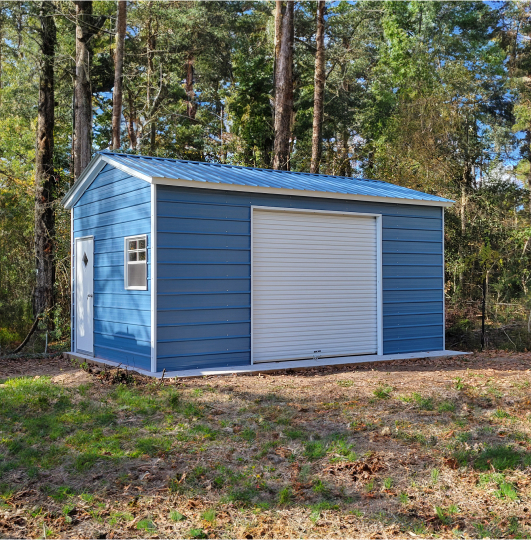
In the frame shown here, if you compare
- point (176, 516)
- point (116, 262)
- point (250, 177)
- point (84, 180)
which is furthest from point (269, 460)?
point (84, 180)

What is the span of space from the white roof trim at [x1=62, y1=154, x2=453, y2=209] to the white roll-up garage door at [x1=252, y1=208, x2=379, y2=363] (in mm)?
346

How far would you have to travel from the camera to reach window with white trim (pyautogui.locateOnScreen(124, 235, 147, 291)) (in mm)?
9340

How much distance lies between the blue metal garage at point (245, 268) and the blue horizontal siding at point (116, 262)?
0.03 metres

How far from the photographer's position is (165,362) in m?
8.81

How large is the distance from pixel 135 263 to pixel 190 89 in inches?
738

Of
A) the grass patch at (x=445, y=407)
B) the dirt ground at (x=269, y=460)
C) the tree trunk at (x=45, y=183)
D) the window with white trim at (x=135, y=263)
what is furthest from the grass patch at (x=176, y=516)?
the tree trunk at (x=45, y=183)

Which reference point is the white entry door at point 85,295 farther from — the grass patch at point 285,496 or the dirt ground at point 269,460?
the grass patch at point 285,496

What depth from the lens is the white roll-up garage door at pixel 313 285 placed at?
9906mm

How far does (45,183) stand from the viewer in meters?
15.7

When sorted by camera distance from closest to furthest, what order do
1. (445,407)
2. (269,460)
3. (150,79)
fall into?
1. (269,460)
2. (445,407)
3. (150,79)

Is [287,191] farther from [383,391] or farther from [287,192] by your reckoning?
[383,391]

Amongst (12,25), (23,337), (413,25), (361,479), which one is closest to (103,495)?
(361,479)

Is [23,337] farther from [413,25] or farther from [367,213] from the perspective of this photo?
[413,25]

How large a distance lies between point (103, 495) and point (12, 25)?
47.1ft
